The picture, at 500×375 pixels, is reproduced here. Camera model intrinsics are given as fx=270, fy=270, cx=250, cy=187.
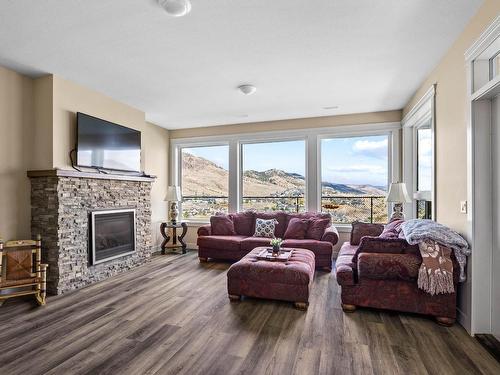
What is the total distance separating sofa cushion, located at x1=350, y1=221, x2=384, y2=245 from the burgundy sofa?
1419mm

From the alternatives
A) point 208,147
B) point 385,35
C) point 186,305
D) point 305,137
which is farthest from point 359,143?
point 186,305

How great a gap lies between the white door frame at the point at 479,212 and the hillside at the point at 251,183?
2.91 metres

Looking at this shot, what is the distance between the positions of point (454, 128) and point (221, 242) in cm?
370

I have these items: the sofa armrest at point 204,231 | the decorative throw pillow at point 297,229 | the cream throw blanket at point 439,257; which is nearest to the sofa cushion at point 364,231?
the decorative throw pillow at point 297,229

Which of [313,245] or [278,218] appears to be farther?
[278,218]

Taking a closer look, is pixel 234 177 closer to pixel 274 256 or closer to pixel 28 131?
pixel 274 256

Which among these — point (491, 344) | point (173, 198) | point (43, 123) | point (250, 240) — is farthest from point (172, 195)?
point (491, 344)

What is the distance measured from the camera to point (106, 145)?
4.15 m

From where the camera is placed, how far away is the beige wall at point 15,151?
3.31m

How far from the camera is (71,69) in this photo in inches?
133

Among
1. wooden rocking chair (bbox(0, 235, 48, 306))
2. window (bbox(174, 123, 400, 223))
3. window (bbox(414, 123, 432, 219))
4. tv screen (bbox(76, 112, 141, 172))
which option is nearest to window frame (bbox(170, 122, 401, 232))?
window (bbox(174, 123, 400, 223))

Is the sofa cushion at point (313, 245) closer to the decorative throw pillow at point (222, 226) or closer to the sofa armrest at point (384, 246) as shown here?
the decorative throw pillow at point (222, 226)

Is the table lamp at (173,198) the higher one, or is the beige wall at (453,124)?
the beige wall at (453,124)

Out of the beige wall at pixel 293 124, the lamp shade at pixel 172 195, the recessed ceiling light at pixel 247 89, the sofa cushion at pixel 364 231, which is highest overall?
the recessed ceiling light at pixel 247 89
